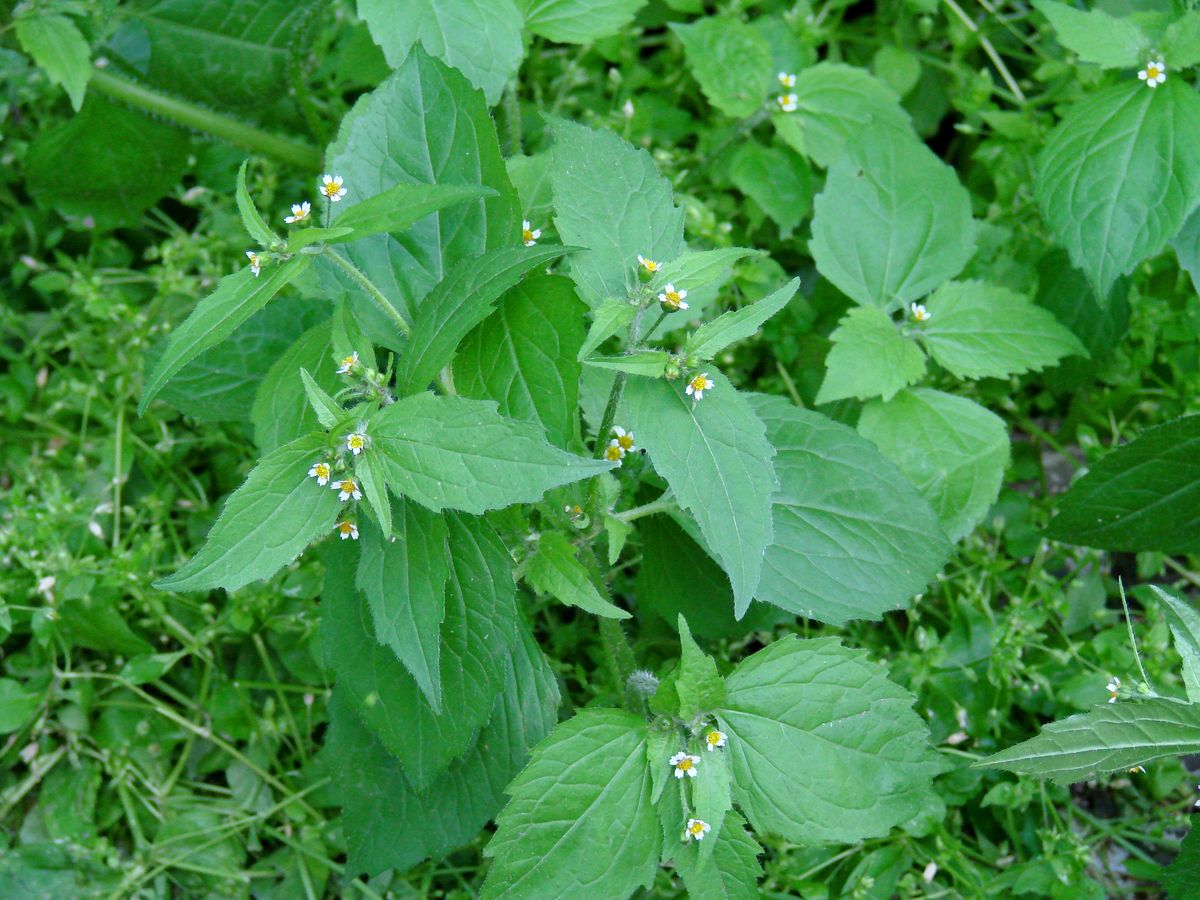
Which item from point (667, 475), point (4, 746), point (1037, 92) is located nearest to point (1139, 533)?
point (667, 475)

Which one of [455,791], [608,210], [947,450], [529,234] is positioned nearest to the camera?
[608,210]

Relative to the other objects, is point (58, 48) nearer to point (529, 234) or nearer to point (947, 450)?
point (529, 234)

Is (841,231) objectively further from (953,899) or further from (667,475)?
(953,899)

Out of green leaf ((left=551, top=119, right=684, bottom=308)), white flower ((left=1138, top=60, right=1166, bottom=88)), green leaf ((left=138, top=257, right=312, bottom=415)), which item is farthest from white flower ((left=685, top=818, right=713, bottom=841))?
white flower ((left=1138, top=60, right=1166, bottom=88))

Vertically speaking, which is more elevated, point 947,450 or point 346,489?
point 346,489

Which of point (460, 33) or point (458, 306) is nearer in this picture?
point (458, 306)

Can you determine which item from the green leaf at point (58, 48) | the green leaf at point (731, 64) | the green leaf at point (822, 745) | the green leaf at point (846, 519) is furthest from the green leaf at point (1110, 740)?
the green leaf at point (58, 48)

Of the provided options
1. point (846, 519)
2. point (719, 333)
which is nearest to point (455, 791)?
A: point (846, 519)
